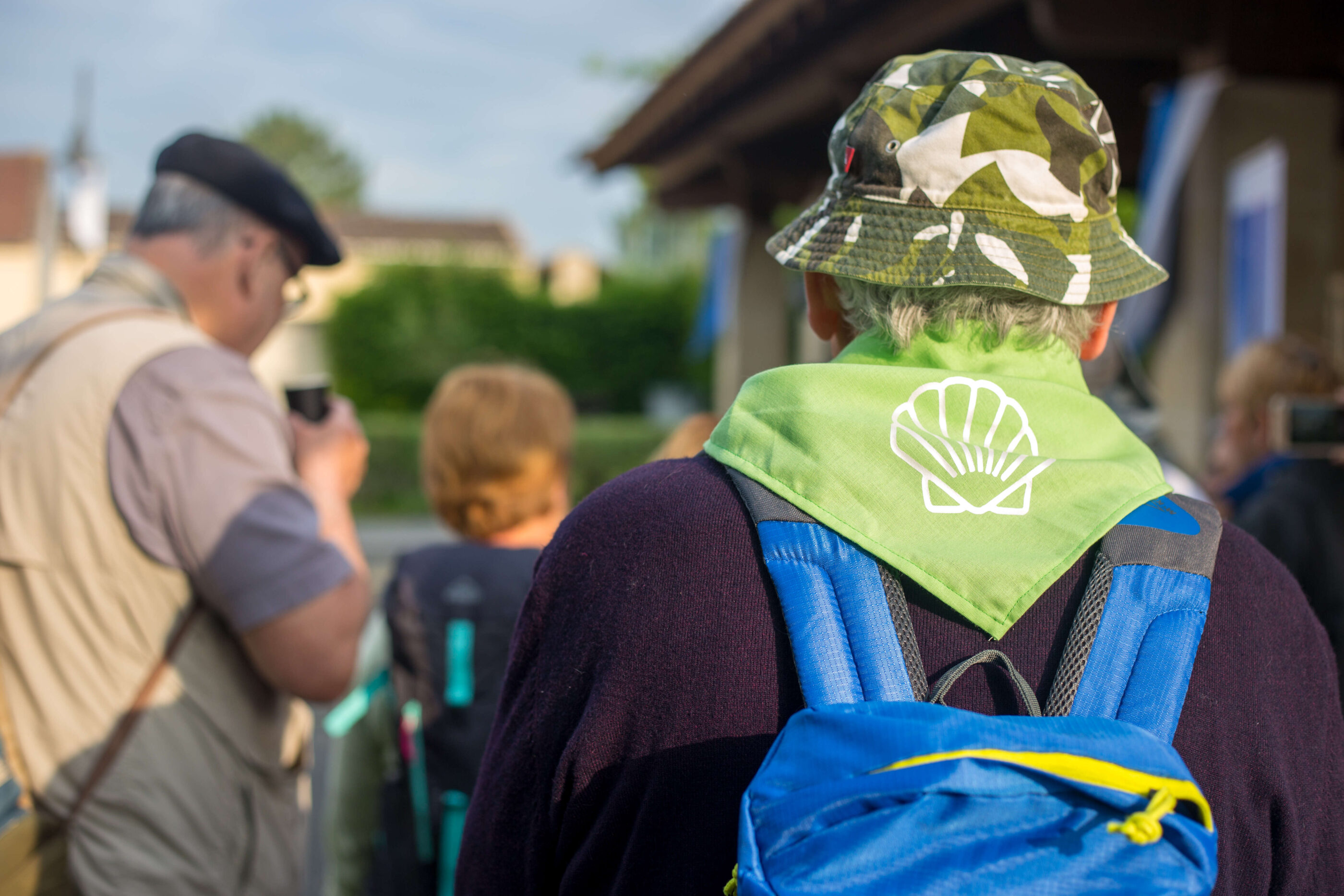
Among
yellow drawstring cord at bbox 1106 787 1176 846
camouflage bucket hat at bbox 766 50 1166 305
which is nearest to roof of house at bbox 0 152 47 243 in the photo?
camouflage bucket hat at bbox 766 50 1166 305

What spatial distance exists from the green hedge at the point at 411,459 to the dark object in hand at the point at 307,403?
1433 centimetres

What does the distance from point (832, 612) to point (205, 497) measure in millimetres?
1176

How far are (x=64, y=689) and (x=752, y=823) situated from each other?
132cm

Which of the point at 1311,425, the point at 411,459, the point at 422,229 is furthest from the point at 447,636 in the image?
the point at 422,229

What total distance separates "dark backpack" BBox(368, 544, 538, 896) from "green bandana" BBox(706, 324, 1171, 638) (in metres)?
1.20

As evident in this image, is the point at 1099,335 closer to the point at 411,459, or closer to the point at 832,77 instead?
the point at 832,77

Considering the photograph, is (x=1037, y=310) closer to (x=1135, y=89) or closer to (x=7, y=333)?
(x=7, y=333)

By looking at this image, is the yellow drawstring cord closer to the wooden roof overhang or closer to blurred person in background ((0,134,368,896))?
blurred person in background ((0,134,368,896))

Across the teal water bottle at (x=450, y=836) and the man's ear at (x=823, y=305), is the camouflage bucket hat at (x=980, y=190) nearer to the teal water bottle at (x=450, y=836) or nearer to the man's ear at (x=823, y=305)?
the man's ear at (x=823, y=305)

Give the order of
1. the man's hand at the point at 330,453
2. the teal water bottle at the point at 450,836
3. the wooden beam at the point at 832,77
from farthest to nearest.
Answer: the wooden beam at the point at 832,77 → the man's hand at the point at 330,453 → the teal water bottle at the point at 450,836

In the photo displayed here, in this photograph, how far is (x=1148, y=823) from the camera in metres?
0.76

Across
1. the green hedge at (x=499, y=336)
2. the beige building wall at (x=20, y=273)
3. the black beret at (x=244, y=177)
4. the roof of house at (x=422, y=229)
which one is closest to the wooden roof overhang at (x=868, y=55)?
the black beret at (x=244, y=177)

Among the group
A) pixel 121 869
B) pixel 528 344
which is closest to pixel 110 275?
pixel 121 869

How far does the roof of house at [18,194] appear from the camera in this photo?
85.3 ft
